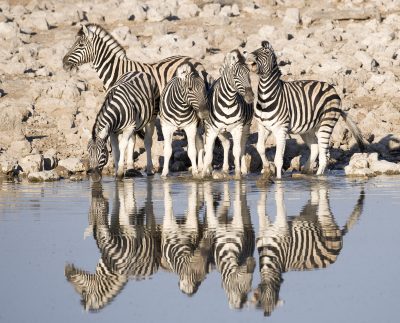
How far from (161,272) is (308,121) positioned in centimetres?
864

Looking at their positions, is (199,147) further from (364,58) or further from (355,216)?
(364,58)

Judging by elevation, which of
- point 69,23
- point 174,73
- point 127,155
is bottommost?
point 127,155

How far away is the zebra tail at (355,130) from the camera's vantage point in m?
19.0

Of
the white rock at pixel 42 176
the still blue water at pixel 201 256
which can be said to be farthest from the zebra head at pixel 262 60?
Answer: the white rock at pixel 42 176

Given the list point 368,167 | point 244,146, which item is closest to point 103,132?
point 244,146

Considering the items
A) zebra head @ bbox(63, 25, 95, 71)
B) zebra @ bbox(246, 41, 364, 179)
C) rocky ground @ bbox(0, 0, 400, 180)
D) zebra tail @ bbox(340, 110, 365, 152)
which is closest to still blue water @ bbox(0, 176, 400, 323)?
zebra @ bbox(246, 41, 364, 179)

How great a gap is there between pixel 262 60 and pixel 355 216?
5.21 meters

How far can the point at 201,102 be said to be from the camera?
17734mm

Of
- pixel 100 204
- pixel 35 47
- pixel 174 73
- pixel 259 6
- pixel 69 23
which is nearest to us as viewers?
pixel 100 204

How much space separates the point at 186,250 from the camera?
36.1ft

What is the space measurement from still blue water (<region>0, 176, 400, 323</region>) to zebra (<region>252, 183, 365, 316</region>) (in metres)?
0.01

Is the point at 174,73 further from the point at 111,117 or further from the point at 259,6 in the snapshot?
the point at 259,6

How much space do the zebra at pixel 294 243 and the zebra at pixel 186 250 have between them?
520 mm

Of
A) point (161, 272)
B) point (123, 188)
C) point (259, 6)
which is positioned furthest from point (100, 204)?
point (259, 6)
